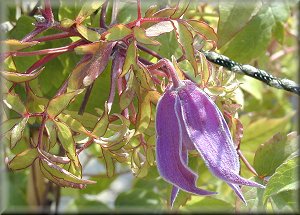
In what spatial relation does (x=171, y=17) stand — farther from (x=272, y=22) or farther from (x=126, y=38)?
(x=272, y=22)

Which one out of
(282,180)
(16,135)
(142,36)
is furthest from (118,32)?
→ (282,180)

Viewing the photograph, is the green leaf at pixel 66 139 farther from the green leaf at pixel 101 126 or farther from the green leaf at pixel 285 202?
the green leaf at pixel 285 202

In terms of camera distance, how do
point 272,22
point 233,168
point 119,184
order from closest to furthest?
point 233,168, point 272,22, point 119,184

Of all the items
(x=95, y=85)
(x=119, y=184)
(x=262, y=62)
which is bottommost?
(x=119, y=184)

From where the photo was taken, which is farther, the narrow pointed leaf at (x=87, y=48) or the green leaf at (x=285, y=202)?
the green leaf at (x=285, y=202)

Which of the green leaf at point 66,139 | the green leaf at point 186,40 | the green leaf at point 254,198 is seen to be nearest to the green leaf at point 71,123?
the green leaf at point 66,139

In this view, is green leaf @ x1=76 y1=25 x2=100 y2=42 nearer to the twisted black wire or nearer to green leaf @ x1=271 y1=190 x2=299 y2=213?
the twisted black wire

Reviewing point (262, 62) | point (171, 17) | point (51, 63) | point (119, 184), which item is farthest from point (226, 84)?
point (119, 184)
